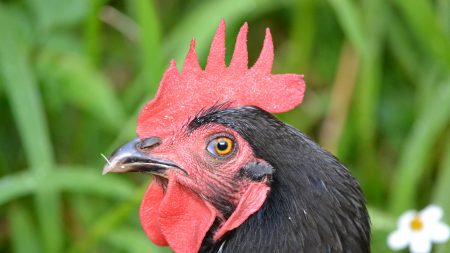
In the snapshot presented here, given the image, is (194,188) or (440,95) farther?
(440,95)

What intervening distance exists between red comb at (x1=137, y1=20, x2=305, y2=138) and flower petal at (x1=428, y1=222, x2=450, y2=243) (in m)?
0.92

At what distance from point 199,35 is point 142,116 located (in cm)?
133

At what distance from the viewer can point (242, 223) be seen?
2.51m

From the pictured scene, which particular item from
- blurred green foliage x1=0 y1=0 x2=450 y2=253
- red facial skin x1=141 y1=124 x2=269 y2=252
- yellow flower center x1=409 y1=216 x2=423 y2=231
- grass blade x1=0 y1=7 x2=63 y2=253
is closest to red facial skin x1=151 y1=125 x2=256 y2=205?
red facial skin x1=141 y1=124 x2=269 y2=252

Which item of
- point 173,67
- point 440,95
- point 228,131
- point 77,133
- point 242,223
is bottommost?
point 242,223

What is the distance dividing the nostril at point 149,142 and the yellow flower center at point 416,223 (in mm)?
1149

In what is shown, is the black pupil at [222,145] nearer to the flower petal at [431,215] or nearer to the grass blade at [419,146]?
the flower petal at [431,215]

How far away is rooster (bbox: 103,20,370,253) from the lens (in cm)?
246

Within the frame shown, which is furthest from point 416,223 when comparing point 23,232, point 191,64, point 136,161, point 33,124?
point 23,232

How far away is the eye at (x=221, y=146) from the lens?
2.53 meters

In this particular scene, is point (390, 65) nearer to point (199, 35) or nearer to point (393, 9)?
point (393, 9)

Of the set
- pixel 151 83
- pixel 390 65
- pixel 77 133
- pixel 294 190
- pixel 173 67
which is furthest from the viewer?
pixel 390 65

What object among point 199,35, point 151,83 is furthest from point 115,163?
point 199,35

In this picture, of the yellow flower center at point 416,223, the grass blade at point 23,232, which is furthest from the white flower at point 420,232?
the grass blade at point 23,232
